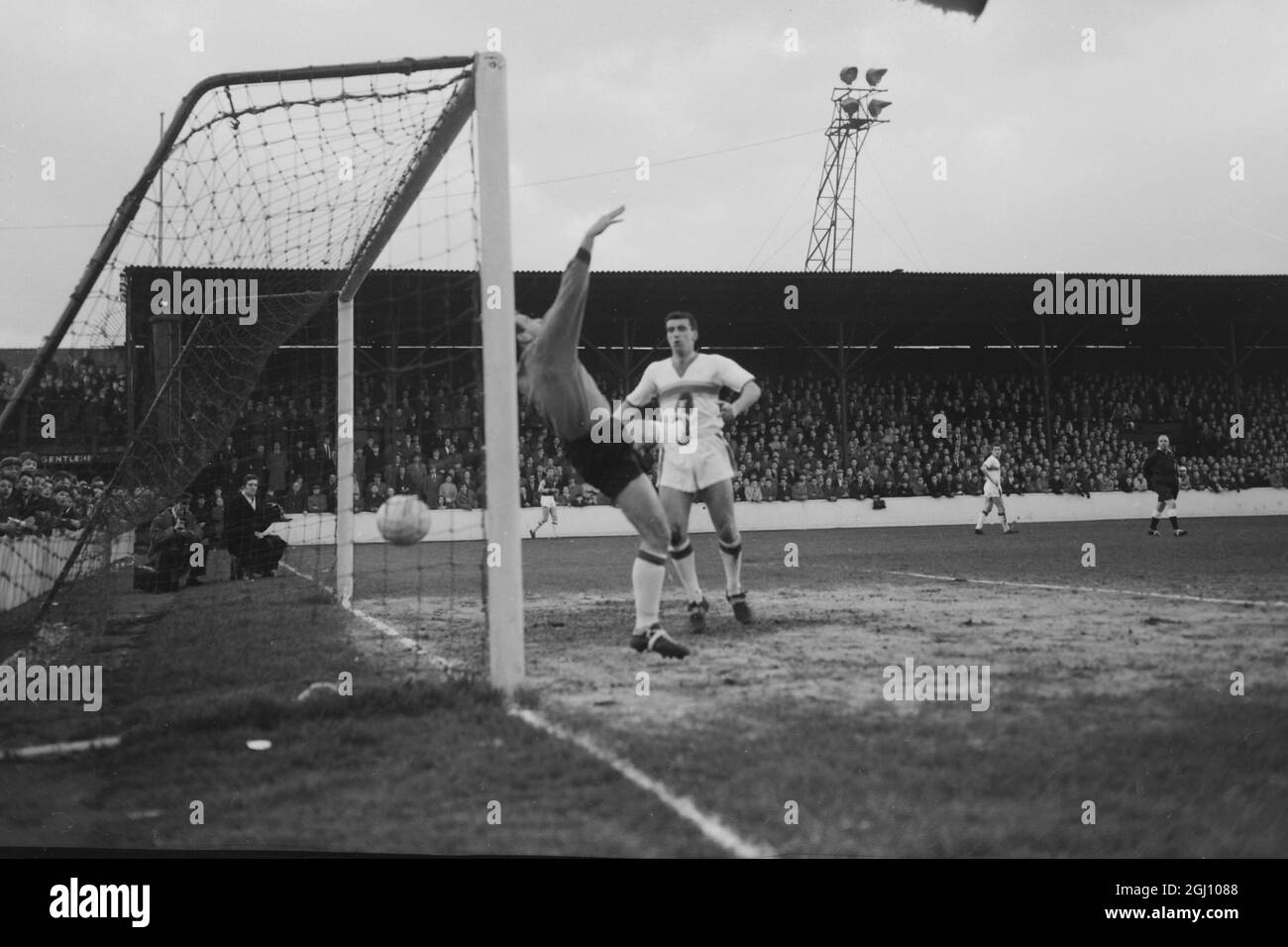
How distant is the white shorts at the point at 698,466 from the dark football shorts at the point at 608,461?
1.51m

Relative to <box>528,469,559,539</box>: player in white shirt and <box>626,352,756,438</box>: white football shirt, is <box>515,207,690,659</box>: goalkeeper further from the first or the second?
<box>528,469,559,539</box>: player in white shirt

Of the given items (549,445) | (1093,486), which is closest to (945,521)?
(1093,486)

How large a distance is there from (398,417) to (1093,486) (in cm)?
1682

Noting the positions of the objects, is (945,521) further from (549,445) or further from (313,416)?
(313,416)

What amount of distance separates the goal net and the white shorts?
1304 mm

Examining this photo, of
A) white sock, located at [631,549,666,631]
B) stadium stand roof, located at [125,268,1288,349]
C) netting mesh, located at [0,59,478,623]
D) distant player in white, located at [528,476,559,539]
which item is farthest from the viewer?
stadium stand roof, located at [125,268,1288,349]

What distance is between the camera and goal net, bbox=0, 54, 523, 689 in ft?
16.1

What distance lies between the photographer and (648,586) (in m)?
5.71

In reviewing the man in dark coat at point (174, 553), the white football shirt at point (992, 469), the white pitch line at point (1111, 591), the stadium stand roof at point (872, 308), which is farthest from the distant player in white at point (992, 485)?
the man in dark coat at point (174, 553)

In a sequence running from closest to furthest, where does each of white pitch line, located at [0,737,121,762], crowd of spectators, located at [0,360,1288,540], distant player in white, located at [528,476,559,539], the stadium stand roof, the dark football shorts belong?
white pitch line, located at [0,737,121,762] < the dark football shorts < crowd of spectators, located at [0,360,1288,540] < distant player in white, located at [528,476,559,539] < the stadium stand roof

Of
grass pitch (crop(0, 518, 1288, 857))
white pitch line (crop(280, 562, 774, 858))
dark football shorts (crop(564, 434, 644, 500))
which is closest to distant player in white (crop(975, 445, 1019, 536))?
grass pitch (crop(0, 518, 1288, 857))

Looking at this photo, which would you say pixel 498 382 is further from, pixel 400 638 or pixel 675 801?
pixel 400 638

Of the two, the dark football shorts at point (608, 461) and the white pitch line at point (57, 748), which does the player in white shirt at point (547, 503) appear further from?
the white pitch line at point (57, 748)
